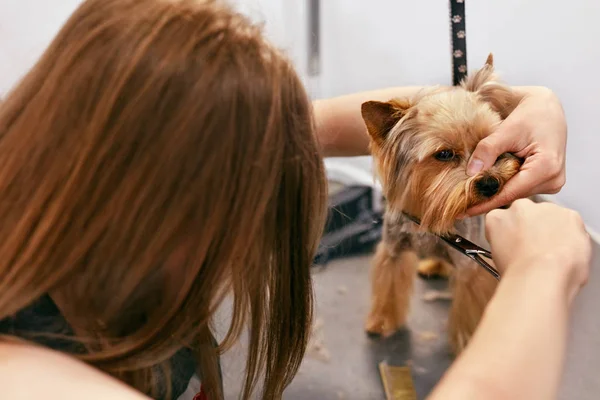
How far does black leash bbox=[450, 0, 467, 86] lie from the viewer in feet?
2.60

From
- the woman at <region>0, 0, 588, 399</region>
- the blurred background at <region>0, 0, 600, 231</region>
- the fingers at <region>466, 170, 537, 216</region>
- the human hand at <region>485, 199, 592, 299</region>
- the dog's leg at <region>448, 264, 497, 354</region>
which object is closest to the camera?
the woman at <region>0, 0, 588, 399</region>

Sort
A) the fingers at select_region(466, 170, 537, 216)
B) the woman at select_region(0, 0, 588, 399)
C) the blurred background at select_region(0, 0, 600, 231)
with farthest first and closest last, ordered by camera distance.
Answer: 1. the blurred background at select_region(0, 0, 600, 231)
2. the fingers at select_region(466, 170, 537, 216)
3. the woman at select_region(0, 0, 588, 399)

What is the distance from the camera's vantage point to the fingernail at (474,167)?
2.54 feet

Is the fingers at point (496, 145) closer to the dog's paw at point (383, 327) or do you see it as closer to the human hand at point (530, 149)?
the human hand at point (530, 149)

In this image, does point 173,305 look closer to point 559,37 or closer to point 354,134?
point 354,134

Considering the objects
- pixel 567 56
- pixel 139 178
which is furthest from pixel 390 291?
pixel 139 178

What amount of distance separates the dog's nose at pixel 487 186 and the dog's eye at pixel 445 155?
0.07 meters

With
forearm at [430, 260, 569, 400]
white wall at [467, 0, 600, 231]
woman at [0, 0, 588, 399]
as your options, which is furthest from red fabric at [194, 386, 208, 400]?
white wall at [467, 0, 600, 231]

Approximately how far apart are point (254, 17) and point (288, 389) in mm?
676

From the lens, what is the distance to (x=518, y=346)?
507 mm

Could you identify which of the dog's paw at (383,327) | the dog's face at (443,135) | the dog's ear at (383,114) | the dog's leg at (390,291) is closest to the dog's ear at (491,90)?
the dog's face at (443,135)

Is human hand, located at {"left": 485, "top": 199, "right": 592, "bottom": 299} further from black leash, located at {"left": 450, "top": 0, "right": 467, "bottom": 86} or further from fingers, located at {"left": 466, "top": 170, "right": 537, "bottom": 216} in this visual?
black leash, located at {"left": 450, "top": 0, "right": 467, "bottom": 86}

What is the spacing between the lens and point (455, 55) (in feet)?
2.71

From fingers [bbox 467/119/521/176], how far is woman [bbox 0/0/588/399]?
296mm
